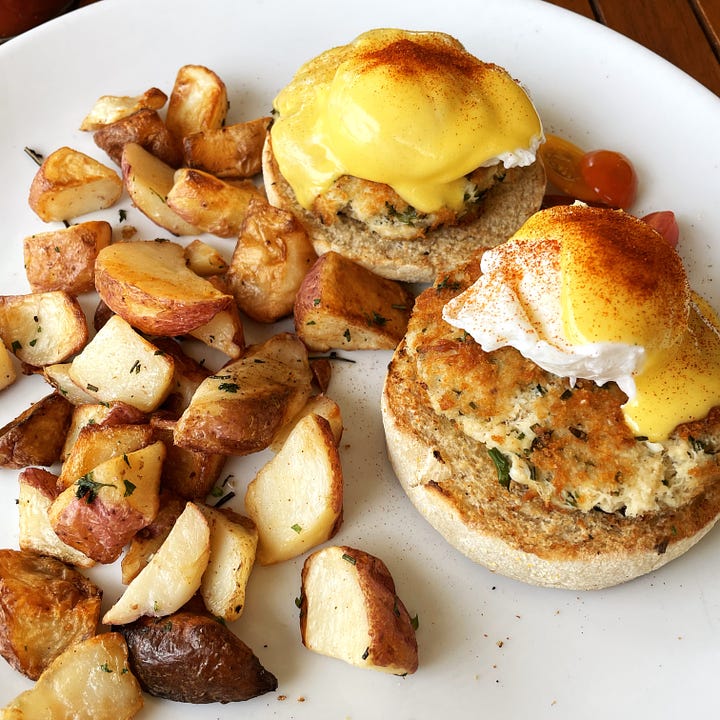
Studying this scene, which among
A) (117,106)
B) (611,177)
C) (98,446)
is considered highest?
(117,106)

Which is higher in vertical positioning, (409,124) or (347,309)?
(409,124)

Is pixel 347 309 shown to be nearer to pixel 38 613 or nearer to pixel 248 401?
pixel 248 401

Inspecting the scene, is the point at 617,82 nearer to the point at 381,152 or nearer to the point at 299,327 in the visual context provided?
the point at 381,152

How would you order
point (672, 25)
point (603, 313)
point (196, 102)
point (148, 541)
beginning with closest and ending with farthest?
point (603, 313) < point (148, 541) < point (196, 102) < point (672, 25)

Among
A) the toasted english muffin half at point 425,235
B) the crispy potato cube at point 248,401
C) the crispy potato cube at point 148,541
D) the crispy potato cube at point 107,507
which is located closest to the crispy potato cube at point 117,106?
the toasted english muffin half at point 425,235

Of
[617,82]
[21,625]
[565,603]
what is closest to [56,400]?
[21,625]

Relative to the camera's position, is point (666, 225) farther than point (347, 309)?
Yes

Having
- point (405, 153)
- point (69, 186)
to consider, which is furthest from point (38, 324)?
point (405, 153)

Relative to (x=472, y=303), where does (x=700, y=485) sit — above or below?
below
